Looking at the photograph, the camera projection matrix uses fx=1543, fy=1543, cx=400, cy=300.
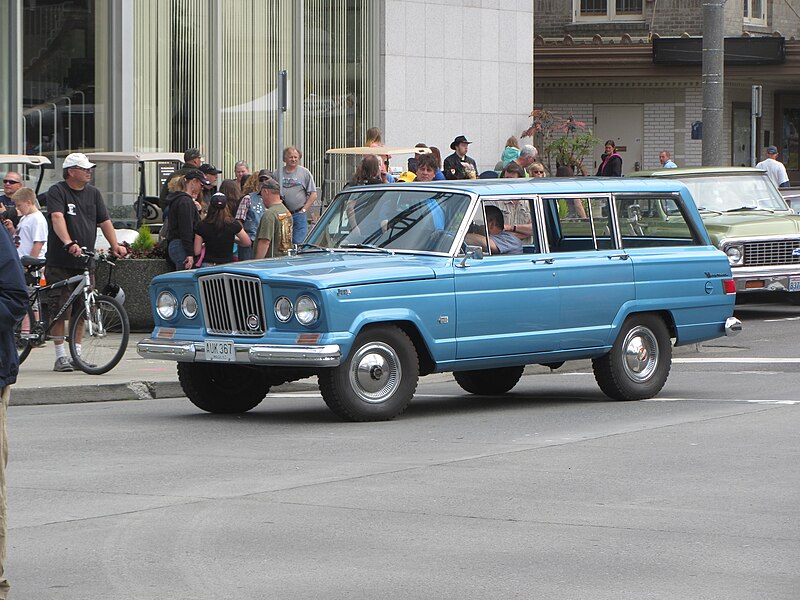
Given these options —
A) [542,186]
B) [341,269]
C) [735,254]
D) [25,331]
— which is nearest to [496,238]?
[542,186]

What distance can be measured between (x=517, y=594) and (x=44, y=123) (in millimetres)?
18452

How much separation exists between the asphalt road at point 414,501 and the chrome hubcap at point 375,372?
0.82 feet

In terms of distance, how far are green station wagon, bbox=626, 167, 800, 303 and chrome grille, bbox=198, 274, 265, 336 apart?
931cm

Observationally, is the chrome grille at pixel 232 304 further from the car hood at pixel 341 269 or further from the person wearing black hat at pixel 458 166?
the person wearing black hat at pixel 458 166

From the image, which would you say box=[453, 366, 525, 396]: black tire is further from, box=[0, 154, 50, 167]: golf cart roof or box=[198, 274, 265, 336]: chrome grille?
box=[0, 154, 50, 167]: golf cart roof

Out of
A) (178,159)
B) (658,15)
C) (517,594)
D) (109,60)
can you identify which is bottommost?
(517,594)

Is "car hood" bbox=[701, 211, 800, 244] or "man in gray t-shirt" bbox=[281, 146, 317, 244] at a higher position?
"man in gray t-shirt" bbox=[281, 146, 317, 244]

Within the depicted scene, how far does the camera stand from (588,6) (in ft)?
139

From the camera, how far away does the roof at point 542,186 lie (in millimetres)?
12258

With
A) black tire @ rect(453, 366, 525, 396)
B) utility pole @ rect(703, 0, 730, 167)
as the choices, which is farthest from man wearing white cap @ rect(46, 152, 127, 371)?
utility pole @ rect(703, 0, 730, 167)

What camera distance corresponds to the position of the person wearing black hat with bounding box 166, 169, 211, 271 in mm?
16906

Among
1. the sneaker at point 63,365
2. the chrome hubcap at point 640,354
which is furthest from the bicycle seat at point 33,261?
the chrome hubcap at point 640,354

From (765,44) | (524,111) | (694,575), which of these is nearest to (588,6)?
(765,44)

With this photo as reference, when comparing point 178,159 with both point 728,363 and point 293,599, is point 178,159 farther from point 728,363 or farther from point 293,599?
point 293,599
